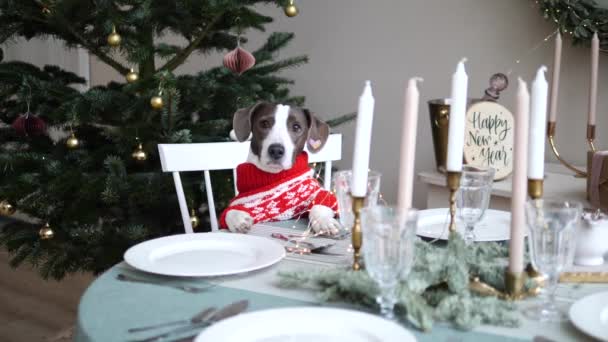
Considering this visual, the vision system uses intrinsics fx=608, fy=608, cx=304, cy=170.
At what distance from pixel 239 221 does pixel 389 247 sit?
0.61 meters

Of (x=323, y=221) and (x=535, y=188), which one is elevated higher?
(x=535, y=188)

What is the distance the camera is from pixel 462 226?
3.97 ft

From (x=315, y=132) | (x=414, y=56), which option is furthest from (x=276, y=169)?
(x=414, y=56)

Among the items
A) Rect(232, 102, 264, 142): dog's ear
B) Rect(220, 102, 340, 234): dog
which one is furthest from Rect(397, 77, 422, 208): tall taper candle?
Rect(232, 102, 264, 142): dog's ear

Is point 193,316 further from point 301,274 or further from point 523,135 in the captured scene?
point 523,135

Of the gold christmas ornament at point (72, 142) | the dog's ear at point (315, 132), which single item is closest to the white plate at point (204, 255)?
the dog's ear at point (315, 132)

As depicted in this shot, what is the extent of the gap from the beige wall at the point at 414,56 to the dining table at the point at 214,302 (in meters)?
1.41

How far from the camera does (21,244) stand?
2.16 m

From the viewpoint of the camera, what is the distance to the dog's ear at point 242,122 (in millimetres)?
1523

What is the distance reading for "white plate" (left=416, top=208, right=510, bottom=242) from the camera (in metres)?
1.16

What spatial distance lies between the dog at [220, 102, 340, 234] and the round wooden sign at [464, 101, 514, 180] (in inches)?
21.1

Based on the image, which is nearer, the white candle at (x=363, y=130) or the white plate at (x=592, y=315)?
the white plate at (x=592, y=315)

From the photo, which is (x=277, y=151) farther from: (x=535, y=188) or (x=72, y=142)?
(x=72, y=142)

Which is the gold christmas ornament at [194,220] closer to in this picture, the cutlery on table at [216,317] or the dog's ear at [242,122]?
the dog's ear at [242,122]
